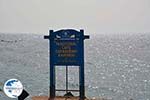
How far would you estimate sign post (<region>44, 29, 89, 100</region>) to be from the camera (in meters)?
11.7

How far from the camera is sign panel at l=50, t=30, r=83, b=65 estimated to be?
11.7 m

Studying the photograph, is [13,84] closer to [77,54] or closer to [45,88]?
[77,54]

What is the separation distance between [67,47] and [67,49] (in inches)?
2.3

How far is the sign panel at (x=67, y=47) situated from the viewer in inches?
460

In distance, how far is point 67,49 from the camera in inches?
461

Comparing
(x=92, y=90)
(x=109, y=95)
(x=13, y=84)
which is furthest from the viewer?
(x=92, y=90)

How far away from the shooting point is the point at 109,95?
112 feet

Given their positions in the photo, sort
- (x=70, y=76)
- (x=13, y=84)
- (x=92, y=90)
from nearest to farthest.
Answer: (x=13, y=84), (x=92, y=90), (x=70, y=76)

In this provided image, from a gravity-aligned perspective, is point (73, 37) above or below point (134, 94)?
above

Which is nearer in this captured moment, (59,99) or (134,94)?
(59,99)

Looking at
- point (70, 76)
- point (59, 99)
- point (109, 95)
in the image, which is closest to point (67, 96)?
point (59, 99)

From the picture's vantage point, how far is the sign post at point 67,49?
11672 millimetres

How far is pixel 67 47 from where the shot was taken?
38.4 ft

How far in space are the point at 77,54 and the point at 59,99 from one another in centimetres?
140
